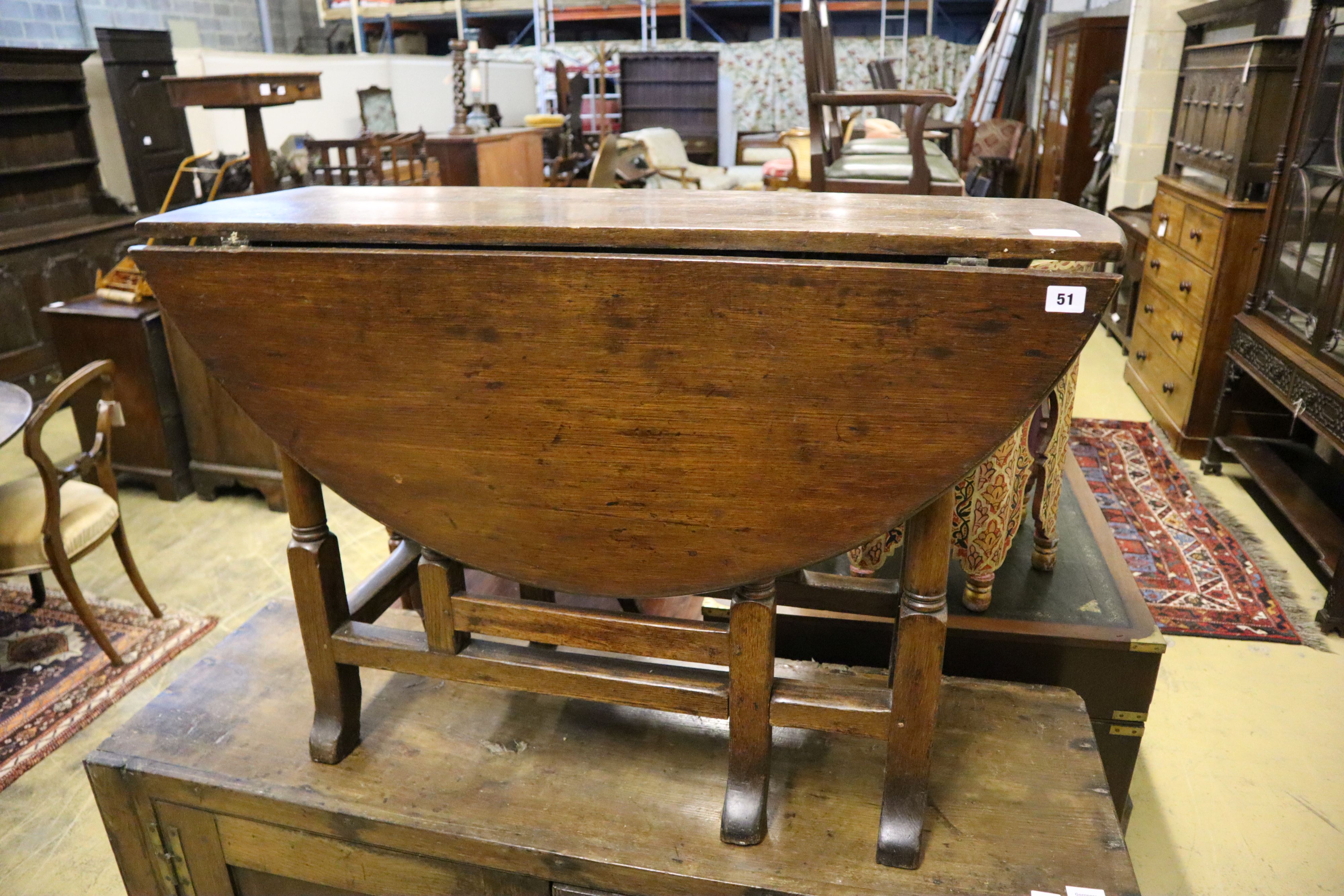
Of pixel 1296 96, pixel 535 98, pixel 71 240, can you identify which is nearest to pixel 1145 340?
pixel 1296 96

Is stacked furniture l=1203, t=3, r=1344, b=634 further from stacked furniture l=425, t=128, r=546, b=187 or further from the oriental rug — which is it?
stacked furniture l=425, t=128, r=546, b=187

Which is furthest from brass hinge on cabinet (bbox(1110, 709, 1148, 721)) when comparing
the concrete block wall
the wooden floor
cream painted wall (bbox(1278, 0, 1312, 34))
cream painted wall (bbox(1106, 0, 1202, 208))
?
the concrete block wall

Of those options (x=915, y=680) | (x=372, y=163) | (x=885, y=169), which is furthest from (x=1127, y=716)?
(x=372, y=163)

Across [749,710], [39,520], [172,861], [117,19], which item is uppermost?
[117,19]

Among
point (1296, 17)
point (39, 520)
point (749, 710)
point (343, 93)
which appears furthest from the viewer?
point (343, 93)

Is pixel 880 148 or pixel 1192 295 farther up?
pixel 880 148

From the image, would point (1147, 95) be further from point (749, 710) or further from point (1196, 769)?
point (749, 710)

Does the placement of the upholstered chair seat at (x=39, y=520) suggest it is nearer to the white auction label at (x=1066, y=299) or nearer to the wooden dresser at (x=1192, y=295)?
the white auction label at (x=1066, y=299)

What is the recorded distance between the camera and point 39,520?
2293 millimetres

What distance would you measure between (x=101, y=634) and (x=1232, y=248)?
12.3 ft

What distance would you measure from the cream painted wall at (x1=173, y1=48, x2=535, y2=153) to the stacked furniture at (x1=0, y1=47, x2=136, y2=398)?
5.49 ft

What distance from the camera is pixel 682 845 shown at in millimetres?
1133

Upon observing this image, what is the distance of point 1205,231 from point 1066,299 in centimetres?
301

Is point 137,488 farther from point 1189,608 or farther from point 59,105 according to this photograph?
point 1189,608
